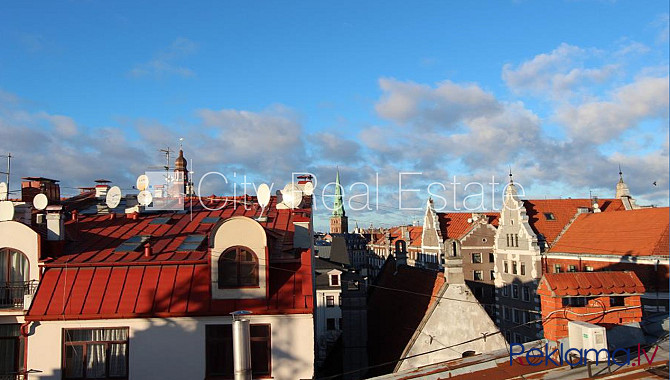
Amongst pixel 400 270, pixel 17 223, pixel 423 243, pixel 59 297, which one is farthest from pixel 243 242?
pixel 423 243

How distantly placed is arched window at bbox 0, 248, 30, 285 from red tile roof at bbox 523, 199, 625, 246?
4640 cm

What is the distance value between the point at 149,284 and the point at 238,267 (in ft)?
10.7

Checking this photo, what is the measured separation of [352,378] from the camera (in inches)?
1060

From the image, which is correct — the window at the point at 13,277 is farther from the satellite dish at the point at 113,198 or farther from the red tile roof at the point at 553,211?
the red tile roof at the point at 553,211

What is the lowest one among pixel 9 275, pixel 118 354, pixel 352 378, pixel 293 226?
pixel 352 378

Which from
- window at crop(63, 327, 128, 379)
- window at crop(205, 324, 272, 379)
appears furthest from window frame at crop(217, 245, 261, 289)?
window at crop(63, 327, 128, 379)

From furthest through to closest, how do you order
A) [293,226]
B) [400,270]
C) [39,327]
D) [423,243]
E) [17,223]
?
[423,243] < [400,270] < [293,226] < [17,223] < [39,327]

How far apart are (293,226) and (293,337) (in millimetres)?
6586

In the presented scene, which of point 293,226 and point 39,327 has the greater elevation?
point 293,226

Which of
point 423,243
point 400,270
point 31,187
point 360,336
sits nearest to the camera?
point 31,187

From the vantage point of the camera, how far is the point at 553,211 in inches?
2117

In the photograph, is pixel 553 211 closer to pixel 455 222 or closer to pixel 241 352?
pixel 455 222

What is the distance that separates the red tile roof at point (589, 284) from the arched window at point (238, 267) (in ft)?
31.1

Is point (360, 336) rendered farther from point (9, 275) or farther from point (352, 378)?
point (9, 275)
